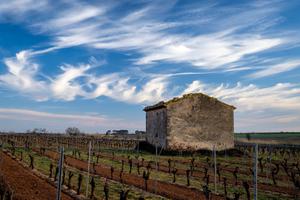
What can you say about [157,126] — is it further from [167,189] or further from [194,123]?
[167,189]

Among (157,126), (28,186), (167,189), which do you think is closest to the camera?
(28,186)

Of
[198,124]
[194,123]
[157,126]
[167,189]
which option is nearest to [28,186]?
[167,189]

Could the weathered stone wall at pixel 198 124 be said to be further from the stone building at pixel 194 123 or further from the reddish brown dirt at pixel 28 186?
the reddish brown dirt at pixel 28 186

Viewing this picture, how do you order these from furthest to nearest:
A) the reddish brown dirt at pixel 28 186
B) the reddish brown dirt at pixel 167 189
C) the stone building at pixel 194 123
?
the stone building at pixel 194 123 → the reddish brown dirt at pixel 167 189 → the reddish brown dirt at pixel 28 186

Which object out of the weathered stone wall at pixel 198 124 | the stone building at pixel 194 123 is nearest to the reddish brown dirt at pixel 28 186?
the stone building at pixel 194 123

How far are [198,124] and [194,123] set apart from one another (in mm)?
464

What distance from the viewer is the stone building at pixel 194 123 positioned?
40.6m

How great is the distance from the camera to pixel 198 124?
4150 centimetres

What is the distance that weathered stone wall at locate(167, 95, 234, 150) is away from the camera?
40625 mm

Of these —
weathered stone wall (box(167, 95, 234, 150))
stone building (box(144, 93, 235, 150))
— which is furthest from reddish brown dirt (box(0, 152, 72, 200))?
weathered stone wall (box(167, 95, 234, 150))

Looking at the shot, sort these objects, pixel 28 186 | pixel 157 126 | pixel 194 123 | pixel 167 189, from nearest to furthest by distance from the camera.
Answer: pixel 28 186, pixel 167 189, pixel 194 123, pixel 157 126

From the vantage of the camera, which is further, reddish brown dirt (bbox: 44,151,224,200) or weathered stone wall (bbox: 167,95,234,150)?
weathered stone wall (bbox: 167,95,234,150)

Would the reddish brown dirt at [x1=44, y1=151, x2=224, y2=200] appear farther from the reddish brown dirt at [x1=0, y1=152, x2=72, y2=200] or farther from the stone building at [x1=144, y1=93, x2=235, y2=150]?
the stone building at [x1=144, y1=93, x2=235, y2=150]

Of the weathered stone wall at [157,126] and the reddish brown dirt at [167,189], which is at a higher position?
the weathered stone wall at [157,126]
